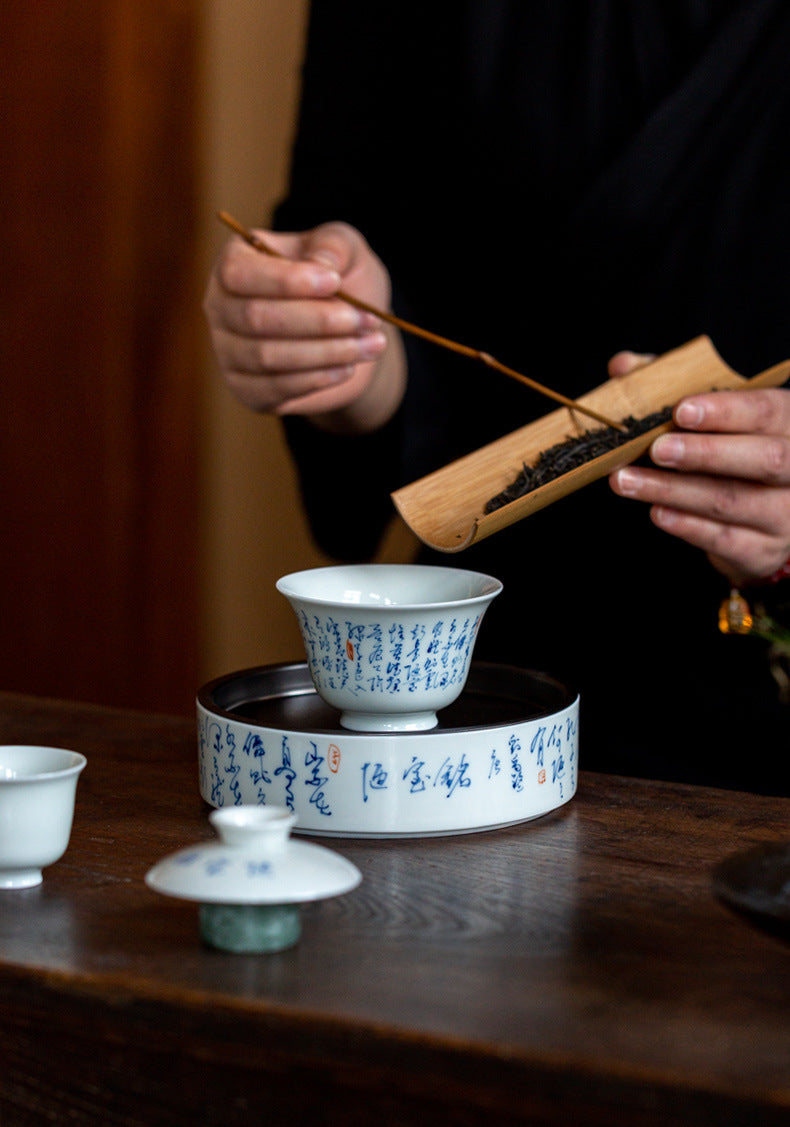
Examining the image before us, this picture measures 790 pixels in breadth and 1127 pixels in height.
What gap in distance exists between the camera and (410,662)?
2.64 ft

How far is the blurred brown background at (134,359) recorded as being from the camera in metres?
2.02

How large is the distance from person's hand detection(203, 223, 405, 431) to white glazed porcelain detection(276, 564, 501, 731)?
0.28 metres

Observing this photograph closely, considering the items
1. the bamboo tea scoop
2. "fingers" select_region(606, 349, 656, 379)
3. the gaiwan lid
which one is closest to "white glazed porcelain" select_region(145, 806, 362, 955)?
the gaiwan lid

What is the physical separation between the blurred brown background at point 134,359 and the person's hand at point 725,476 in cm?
110

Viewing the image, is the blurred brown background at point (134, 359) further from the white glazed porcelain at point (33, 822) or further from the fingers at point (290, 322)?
the white glazed porcelain at point (33, 822)

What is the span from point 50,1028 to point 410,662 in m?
0.33

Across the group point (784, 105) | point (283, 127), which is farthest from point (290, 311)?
point (283, 127)

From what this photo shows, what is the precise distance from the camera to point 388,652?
80cm

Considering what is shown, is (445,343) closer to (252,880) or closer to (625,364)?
(625,364)

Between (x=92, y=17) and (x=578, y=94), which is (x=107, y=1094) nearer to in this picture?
(x=578, y=94)

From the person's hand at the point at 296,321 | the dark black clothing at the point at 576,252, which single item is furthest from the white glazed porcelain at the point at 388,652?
the dark black clothing at the point at 576,252

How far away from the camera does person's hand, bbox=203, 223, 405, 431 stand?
1039 mm

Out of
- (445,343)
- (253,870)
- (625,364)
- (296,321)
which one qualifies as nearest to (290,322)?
(296,321)

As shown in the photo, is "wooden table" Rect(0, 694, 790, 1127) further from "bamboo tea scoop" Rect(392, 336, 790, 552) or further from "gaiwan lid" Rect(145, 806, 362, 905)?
"bamboo tea scoop" Rect(392, 336, 790, 552)
